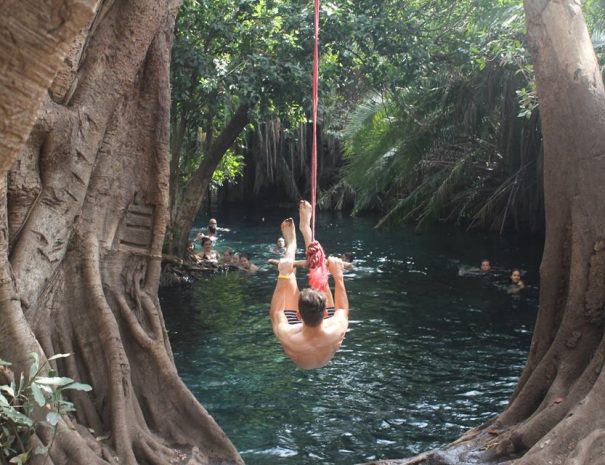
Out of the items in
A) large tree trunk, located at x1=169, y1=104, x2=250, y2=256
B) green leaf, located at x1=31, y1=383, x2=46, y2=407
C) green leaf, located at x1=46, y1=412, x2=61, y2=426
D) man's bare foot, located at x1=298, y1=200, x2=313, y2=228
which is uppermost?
large tree trunk, located at x1=169, y1=104, x2=250, y2=256

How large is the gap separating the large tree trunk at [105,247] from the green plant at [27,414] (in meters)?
0.14

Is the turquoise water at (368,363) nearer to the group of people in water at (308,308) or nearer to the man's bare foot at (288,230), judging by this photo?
the group of people in water at (308,308)

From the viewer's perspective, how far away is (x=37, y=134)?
5078 mm

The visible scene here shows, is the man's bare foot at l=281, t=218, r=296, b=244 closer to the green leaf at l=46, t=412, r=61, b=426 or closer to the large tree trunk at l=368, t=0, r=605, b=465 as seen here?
the large tree trunk at l=368, t=0, r=605, b=465

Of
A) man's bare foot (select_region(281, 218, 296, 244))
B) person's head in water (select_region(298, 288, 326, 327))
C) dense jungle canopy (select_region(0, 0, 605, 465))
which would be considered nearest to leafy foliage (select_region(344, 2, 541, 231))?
dense jungle canopy (select_region(0, 0, 605, 465))

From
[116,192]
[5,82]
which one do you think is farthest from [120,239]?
[5,82]

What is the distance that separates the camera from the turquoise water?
303 inches

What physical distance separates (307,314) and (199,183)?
9996mm

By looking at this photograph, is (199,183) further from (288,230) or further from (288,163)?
(288,163)

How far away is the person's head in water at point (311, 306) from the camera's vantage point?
A: 557cm

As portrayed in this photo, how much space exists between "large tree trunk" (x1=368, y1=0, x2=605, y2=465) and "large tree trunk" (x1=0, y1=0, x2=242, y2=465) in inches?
82.8

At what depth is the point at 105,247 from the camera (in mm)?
5797

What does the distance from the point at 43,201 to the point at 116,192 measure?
796mm

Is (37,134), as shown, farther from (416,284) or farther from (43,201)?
(416,284)
